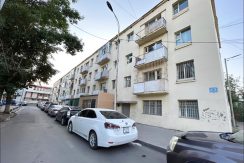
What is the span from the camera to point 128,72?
15602 millimetres

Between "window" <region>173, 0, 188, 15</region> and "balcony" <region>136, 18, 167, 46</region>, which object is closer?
"window" <region>173, 0, 188, 15</region>

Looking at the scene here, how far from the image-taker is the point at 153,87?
11.5m

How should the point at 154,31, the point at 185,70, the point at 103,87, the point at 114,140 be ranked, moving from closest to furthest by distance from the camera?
the point at 114,140
the point at 185,70
the point at 154,31
the point at 103,87

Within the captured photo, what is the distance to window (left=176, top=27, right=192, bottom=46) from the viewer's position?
1085 cm

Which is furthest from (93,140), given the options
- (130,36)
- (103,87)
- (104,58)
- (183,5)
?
(104,58)

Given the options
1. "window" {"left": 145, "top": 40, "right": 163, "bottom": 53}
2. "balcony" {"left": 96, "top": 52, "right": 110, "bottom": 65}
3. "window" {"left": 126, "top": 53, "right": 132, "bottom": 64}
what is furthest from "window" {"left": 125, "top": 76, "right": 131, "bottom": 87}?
"balcony" {"left": 96, "top": 52, "right": 110, "bottom": 65}

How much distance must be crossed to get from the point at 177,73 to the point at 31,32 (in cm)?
1096

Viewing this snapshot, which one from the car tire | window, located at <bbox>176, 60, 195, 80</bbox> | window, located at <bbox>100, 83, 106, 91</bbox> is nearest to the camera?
the car tire

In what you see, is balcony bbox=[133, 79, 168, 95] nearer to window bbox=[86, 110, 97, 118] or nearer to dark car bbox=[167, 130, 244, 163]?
window bbox=[86, 110, 97, 118]

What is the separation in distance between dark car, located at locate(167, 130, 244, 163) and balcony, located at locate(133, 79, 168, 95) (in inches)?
324

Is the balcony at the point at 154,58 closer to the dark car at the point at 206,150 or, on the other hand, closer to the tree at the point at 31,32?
the tree at the point at 31,32

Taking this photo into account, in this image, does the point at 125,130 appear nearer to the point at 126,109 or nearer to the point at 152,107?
the point at 152,107

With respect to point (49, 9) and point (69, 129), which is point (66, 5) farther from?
point (69, 129)

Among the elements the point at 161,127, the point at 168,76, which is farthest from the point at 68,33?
the point at 161,127
